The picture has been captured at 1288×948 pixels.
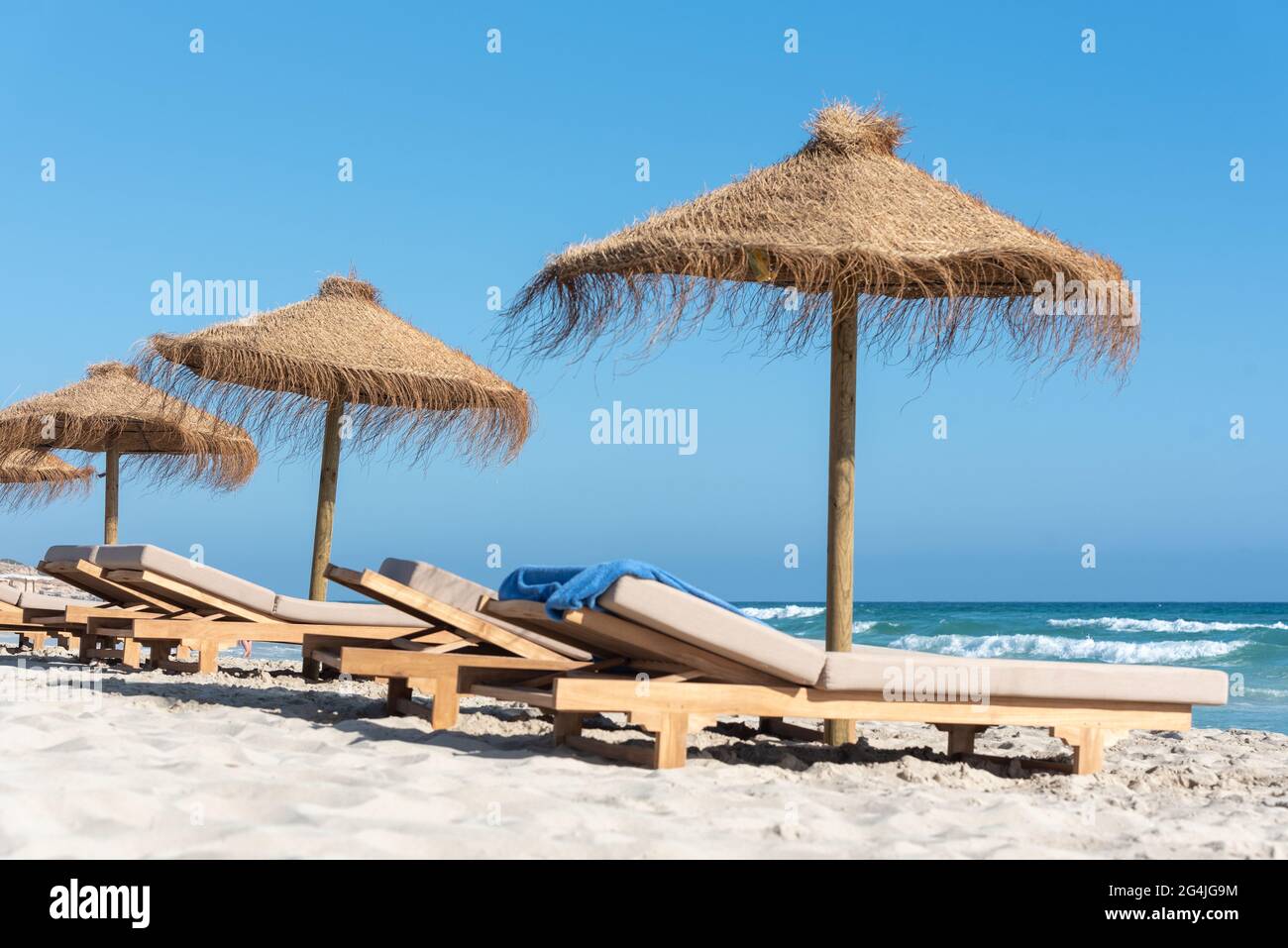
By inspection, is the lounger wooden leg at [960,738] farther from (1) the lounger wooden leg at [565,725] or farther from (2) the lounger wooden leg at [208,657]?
(2) the lounger wooden leg at [208,657]

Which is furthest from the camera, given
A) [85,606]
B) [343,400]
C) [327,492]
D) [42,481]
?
[42,481]

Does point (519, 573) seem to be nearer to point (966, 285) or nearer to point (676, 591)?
point (676, 591)

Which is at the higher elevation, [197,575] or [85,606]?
[197,575]

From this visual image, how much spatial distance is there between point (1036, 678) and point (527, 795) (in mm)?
2139

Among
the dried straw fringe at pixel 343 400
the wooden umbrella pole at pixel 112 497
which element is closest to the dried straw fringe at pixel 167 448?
the wooden umbrella pole at pixel 112 497

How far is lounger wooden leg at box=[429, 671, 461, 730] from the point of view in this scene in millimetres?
5145

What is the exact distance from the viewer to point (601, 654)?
16.8 feet

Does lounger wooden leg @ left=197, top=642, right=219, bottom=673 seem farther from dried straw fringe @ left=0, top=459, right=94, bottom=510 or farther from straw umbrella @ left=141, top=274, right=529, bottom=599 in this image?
dried straw fringe @ left=0, top=459, right=94, bottom=510

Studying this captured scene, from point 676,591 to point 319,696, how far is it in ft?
10.6

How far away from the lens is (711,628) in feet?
14.0

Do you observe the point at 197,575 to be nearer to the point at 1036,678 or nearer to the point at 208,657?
the point at 208,657

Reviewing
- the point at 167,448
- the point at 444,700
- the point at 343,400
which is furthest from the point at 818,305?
the point at 167,448

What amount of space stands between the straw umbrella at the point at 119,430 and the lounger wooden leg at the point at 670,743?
8.07m
